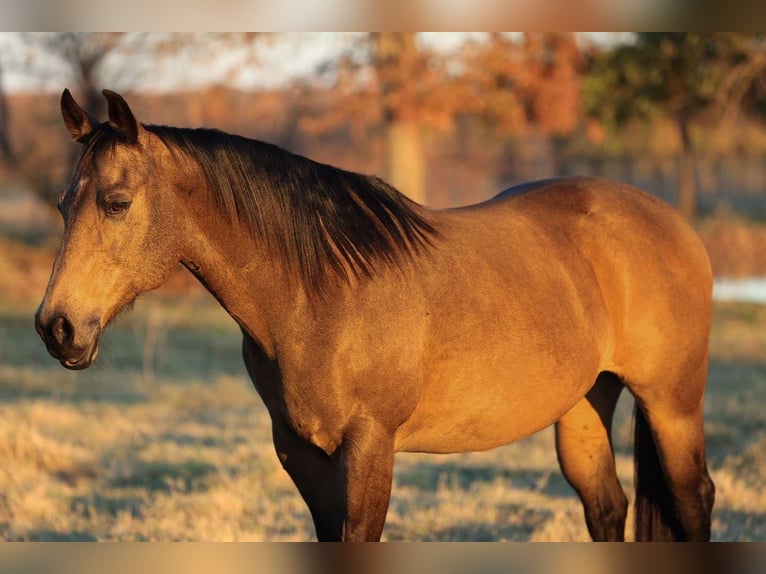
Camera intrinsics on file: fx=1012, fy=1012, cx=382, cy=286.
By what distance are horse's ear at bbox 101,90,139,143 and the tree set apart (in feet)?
38.8

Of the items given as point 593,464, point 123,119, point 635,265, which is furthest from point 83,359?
point 593,464

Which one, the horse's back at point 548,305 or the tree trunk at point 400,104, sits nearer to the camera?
the horse's back at point 548,305

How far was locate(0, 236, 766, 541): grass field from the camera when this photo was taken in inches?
210

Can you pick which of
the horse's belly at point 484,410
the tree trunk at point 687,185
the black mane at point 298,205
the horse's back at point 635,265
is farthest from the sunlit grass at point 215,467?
the tree trunk at point 687,185

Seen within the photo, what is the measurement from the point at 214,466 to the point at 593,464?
123 inches

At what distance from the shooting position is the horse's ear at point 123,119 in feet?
9.71

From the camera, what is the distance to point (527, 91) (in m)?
15.5

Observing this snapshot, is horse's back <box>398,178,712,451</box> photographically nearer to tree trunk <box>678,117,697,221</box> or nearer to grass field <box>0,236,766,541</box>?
grass field <box>0,236,766,541</box>

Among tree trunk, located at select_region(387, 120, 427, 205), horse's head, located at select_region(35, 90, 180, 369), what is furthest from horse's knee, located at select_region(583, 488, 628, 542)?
tree trunk, located at select_region(387, 120, 427, 205)

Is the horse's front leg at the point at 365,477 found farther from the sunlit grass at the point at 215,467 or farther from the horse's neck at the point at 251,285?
the sunlit grass at the point at 215,467

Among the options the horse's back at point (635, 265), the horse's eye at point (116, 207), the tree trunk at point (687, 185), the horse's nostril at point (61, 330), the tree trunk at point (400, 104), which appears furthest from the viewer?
the tree trunk at point (687, 185)

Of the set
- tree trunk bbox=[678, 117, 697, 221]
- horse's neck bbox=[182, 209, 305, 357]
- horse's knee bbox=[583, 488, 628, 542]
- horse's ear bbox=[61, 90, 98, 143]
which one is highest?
tree trunk bbox=[678, 117, 697, 221]

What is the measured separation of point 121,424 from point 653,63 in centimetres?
1013

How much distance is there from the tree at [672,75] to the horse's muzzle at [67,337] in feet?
39.6
